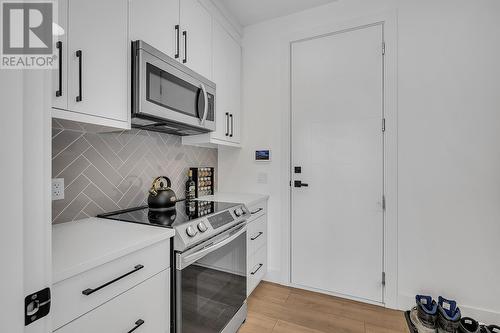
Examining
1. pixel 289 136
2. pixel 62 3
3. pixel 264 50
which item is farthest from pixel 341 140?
pixel 62 3

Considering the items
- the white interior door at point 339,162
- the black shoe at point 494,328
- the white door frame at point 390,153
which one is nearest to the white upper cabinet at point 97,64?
the white interior door at point 339,162

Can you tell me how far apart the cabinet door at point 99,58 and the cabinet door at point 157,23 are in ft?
0.22

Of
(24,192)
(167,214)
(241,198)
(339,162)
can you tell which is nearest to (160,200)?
(167,214)

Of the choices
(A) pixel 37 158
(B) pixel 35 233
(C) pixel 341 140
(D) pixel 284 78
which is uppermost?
(D) pixel 284 78

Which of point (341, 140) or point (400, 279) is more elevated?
point (341, 140)

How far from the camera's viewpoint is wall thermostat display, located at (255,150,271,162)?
8.02 ft

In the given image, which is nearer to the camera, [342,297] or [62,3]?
[62,3]

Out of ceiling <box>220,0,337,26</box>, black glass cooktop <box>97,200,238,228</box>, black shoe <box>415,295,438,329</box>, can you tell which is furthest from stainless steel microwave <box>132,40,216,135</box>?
black shoe <box>415,295,438,329</box>

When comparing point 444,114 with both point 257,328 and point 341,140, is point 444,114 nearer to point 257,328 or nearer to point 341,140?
point 341,140

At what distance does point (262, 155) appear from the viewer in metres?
2.47

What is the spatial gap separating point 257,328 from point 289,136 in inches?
65.9

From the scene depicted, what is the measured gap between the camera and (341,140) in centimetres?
217

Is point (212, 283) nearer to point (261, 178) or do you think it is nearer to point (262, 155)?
point (261, 178)

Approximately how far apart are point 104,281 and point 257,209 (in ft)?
4.77
